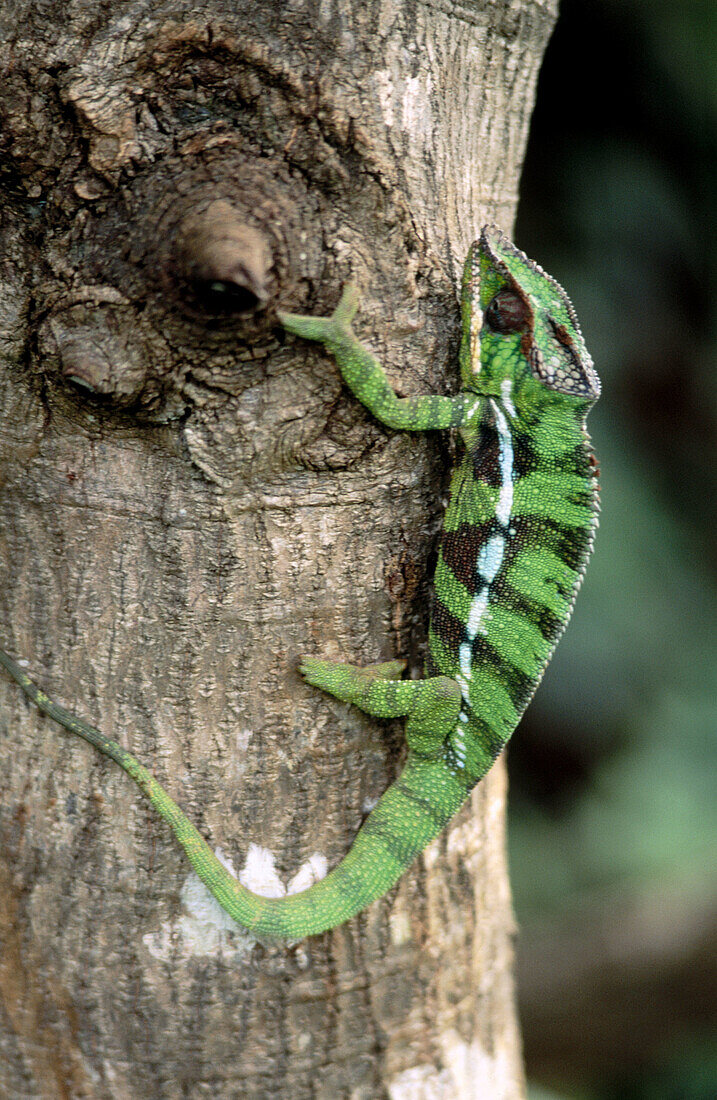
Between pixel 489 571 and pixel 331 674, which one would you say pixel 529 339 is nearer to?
pixel 489 571

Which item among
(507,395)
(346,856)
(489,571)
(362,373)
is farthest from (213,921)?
(507,395)

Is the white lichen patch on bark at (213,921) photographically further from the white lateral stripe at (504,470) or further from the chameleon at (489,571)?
the white lateral stripe at (504,470)

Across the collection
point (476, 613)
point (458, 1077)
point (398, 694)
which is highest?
point (476, 613)

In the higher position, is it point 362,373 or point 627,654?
point 627,654

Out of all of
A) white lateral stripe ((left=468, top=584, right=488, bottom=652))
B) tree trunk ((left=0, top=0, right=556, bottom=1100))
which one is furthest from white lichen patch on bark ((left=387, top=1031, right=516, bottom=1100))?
white lateral stripe ((left=468, top=584, right=488, bottom=652))

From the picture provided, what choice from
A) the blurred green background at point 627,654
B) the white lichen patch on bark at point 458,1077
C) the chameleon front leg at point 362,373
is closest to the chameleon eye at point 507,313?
the chameleon front leg at point 362,373

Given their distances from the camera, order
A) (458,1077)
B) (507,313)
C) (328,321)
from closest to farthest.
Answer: (328,321)
(507,313)
(458,1077)
